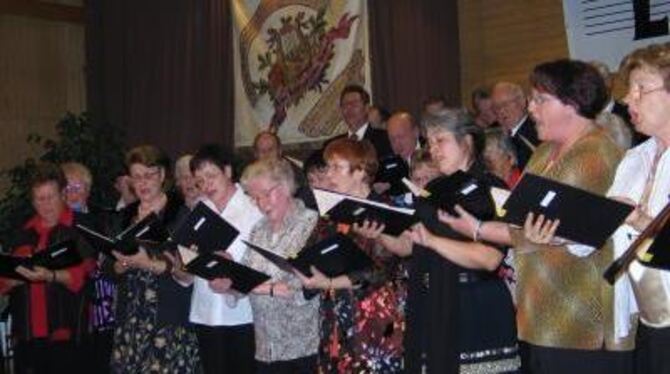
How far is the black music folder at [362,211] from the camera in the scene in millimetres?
3035

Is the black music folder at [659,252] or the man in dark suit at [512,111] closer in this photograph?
the black music folder at [659,252]

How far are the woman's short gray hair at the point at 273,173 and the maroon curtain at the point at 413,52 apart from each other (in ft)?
12.5

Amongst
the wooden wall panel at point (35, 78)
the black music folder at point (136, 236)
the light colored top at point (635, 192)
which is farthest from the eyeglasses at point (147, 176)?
the wooden wall panel at point (35, 78)

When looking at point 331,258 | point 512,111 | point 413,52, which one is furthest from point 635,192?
point 413,52

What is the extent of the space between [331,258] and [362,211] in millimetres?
281

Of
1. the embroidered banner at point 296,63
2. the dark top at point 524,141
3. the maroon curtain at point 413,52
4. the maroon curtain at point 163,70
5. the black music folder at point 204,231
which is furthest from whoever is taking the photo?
the maroon curtain at point 163,70

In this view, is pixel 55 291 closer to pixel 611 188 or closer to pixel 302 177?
pixel 302 177

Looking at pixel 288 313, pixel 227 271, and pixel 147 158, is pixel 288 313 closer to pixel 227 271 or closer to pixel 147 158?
pixel 227 271

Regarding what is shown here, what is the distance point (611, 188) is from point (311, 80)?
570 cm

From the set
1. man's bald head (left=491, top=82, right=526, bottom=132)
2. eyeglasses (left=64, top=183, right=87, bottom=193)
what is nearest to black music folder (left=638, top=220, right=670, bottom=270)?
man's bald head (left=491, top=82, right=526, bottom=132)

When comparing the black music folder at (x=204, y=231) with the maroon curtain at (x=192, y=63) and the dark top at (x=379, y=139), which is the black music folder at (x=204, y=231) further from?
the maroon curtain at (x=192, y=63)

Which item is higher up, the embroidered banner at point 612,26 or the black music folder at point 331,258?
the embroidered banner at point 612,26

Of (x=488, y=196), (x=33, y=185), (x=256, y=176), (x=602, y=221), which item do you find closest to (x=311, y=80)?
(x=33, y=185)

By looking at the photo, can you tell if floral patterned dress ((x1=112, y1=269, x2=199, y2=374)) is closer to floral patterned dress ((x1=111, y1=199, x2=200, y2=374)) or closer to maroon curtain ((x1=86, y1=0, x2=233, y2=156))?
floral patterned dress ((x1=111, y1=199, x2=200, y2=374))
